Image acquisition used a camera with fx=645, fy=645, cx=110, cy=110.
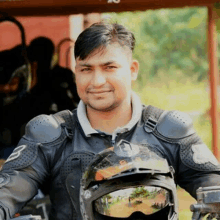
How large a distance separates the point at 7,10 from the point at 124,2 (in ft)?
2.60

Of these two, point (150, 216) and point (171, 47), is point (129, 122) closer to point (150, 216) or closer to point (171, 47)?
point (150, 216)

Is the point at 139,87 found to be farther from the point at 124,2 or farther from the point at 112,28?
the point at 112,28

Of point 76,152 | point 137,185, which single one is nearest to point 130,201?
point 137,185

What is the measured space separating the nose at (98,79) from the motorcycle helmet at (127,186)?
372 millimetres

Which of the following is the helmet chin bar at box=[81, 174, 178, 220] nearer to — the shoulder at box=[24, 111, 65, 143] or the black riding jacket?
the black riding jacket

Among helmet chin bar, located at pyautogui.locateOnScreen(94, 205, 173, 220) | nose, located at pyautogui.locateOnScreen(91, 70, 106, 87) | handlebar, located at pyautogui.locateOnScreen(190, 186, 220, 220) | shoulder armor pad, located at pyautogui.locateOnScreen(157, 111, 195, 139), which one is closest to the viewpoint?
handlebar, located at pyautogui.locateOnScreen(190, 186, 220, 220)

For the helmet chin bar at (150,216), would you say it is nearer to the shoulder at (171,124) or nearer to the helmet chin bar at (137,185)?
the helmet chin bar at (137,185)

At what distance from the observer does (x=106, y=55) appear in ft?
9.12

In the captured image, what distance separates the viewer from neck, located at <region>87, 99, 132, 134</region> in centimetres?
293

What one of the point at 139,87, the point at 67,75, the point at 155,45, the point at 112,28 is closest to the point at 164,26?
the point at 155,45

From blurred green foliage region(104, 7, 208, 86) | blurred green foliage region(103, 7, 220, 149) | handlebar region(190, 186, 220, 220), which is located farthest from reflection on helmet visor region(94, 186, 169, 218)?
blurred green foliage region(104, 7, 208, 86)

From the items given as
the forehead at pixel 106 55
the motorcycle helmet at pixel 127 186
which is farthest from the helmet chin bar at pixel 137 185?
the forehead at pixel 106 55

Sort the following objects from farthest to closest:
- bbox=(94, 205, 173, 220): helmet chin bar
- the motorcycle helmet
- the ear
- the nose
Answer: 1. the ear
2. the nose
3. bbox=(94, 205, 173, 220): helmet chin bar
4. the motorcycle helmet

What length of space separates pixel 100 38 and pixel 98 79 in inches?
7.2
